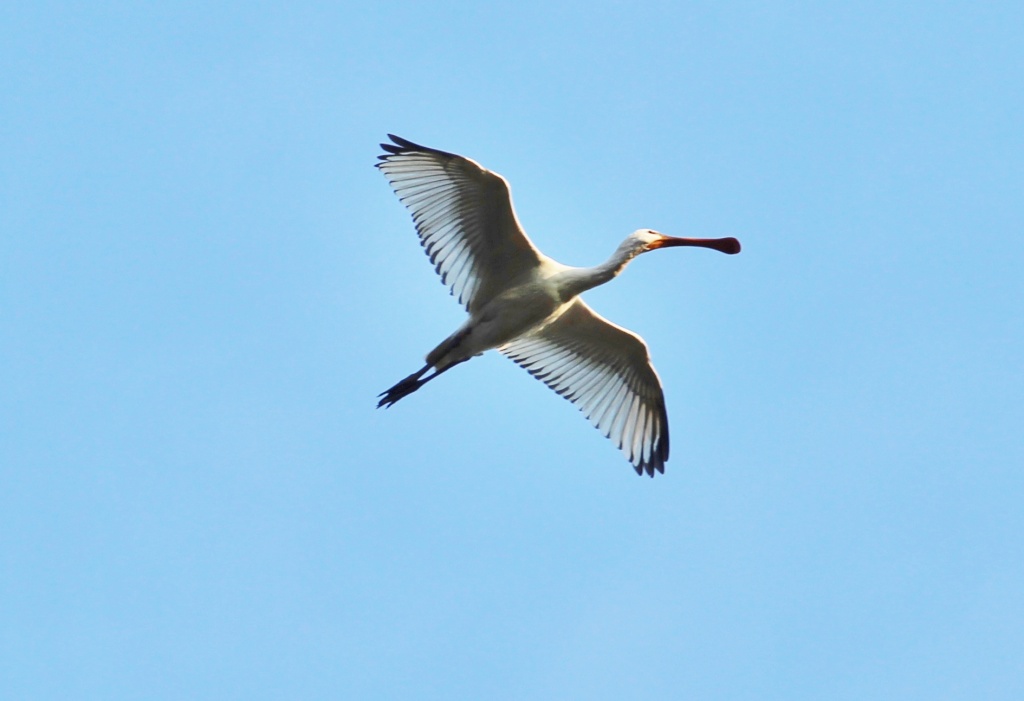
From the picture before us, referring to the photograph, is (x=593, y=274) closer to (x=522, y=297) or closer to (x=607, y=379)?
(x=522, y=297)

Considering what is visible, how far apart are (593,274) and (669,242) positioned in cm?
128

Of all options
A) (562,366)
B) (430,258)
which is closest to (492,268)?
(430,258)

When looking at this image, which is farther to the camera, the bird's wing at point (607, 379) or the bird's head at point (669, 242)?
the bird's wing at point (607, 379)

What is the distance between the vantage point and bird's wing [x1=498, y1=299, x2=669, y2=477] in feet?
54.7

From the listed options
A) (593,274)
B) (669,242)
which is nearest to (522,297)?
(593,274)

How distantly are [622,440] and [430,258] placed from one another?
322 centimetres

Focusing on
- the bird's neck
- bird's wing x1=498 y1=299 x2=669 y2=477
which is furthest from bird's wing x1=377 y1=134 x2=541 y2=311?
bird's wing x1=498 y1=299 x2=669 y2=477

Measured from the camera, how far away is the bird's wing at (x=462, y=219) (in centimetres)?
1517

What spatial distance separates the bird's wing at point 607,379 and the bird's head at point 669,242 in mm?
1288

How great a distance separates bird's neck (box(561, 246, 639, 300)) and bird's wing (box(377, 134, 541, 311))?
54cm

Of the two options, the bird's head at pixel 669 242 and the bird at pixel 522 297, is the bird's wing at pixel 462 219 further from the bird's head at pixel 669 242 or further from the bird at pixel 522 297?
the bird's head at pixel 669 242

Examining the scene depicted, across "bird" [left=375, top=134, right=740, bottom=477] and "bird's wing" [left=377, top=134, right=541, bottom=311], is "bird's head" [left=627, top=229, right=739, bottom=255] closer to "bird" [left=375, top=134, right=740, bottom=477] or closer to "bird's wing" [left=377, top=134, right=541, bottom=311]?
"bird" [left=375, top=134, right=740, bottom=477]

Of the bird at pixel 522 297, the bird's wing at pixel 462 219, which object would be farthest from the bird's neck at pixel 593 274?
the bird's wing at pixel 462 219

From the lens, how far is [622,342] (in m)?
16.6
